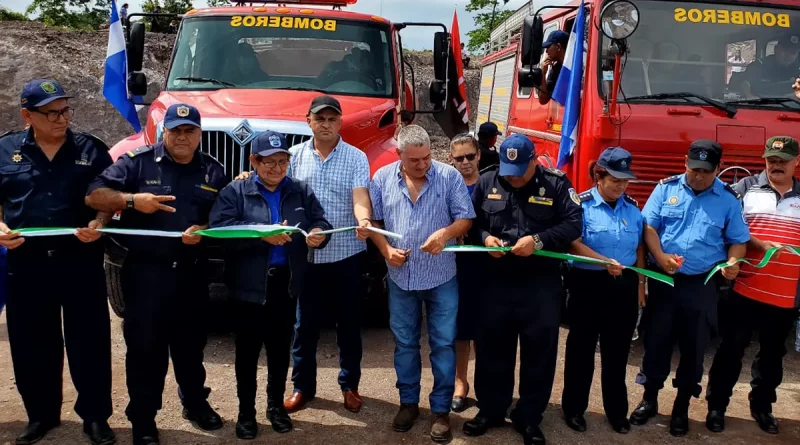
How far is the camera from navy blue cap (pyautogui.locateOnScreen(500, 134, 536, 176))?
3648mm

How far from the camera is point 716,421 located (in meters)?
4.19

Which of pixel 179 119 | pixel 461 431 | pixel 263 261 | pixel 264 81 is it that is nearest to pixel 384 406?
pixel 461 431

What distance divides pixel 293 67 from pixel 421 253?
9.74 feet

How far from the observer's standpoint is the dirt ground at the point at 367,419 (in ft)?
13.0

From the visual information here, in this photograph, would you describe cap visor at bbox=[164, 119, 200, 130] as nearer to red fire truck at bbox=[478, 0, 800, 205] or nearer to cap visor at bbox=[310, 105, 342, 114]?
cap visor at bbox=[310, 105, 342, 114]

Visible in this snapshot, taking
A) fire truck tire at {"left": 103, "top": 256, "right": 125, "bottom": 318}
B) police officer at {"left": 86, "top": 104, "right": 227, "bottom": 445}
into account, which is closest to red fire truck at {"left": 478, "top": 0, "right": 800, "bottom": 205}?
police officer at {"left": 86, "top": 104, "right": 227, "bottom": 445}

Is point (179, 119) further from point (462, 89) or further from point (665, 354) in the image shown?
point (462, 89)

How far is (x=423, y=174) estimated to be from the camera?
153 inches

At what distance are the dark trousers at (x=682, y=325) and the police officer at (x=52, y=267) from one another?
310cm

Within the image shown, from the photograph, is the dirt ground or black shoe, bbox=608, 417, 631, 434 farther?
black shoe, bbox=608, 417, 631, 434

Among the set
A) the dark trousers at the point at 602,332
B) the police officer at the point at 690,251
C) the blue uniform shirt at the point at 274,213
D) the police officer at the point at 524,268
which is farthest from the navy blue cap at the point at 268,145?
the police officer at the point at 690,251

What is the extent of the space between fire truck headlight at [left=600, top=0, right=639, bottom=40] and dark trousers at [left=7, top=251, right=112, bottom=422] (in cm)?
375

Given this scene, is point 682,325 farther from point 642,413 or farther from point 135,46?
point 135,46

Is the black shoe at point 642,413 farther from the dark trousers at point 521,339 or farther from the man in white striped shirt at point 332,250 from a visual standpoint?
the man in white striped shirt at point 332,250
